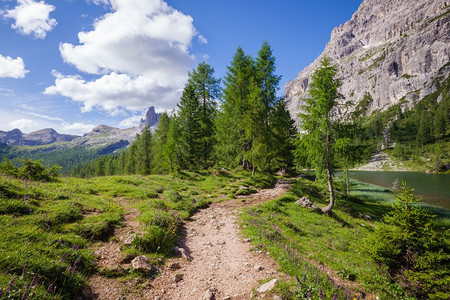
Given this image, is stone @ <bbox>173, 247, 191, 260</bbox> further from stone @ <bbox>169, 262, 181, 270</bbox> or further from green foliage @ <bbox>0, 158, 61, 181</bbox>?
green foliage @ <bbox>0, 158, 61, 181</bbox>

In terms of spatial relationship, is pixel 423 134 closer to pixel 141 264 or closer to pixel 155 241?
pixel 155 241

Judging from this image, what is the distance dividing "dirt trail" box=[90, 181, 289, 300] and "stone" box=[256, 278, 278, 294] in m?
0.16

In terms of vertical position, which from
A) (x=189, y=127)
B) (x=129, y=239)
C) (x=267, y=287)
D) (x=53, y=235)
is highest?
(x=189, y=127)

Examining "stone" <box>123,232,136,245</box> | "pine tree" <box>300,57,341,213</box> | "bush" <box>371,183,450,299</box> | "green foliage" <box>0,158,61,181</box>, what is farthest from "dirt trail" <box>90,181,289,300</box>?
"pine tree" <box>300,57,341,213</box>

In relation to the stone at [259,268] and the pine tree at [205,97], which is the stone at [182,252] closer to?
the stone at [259,268]

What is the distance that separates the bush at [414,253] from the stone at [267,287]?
4540 millimetres

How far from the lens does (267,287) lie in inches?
216

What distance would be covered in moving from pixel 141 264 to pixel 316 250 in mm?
8353

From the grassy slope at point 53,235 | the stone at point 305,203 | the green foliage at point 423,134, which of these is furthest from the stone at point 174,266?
the green foliage at point 423,134

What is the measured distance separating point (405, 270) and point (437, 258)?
1.02 metres

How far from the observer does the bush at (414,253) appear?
19.3ft

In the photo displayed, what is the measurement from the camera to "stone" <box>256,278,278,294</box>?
5409mm

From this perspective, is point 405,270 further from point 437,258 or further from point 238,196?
point 238,196

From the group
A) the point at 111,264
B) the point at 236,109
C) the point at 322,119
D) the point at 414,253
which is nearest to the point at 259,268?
the point at 111,264
